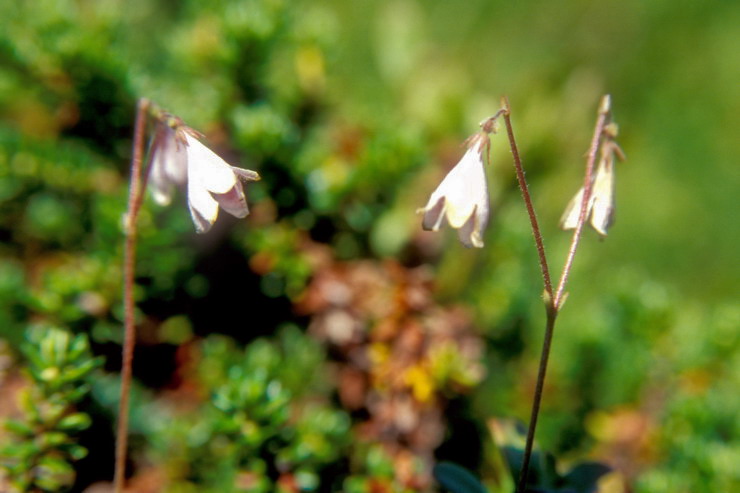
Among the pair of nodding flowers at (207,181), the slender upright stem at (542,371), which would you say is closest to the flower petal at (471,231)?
the slender upright stem at (542,371)

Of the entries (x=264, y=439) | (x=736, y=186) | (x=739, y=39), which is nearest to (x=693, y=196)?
(x=736, y=186)

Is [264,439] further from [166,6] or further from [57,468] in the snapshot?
[166,6]

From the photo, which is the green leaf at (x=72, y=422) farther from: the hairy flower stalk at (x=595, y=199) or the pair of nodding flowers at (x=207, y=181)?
the hairy flower stalk at (x=595, y=199)

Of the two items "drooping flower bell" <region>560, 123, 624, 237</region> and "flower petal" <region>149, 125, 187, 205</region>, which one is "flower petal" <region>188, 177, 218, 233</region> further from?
"drooping flower bell" <region>560, 123, 624, 237</region>

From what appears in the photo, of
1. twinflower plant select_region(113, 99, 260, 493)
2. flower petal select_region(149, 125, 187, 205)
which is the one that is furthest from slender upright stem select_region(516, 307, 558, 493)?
flower petal select_region(149, 125, 187, 205)

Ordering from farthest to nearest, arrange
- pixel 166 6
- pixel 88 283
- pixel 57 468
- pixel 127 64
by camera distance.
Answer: pixel 166 6
pixel 127 64
pixel 88 283
pixel 57 468

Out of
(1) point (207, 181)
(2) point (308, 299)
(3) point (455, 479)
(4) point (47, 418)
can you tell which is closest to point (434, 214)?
(1) point (207, 181)

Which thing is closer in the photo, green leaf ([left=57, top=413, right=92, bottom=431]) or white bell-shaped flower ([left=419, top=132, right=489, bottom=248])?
white bell-shaped flower ([left=419, top=132, right=489, bottom=248])
